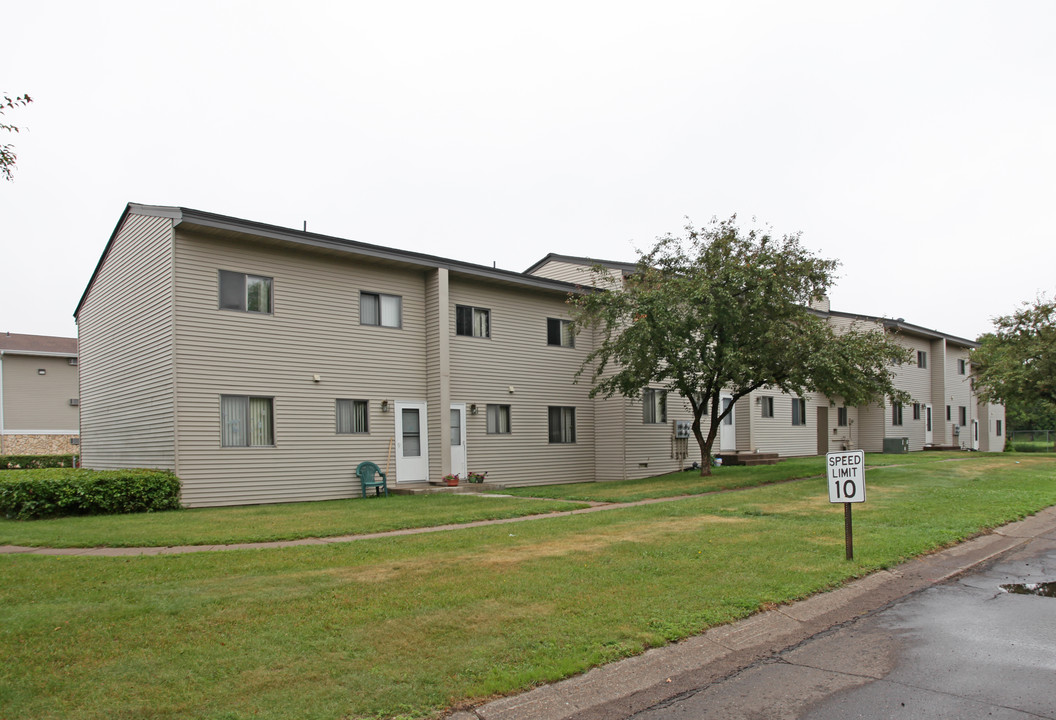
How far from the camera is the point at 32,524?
13.1 meters

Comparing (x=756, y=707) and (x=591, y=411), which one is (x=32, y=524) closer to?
(x=756, y=707)

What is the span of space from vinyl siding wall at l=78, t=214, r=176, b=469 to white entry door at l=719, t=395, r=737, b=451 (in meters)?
20.5

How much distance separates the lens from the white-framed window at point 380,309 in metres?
19.9

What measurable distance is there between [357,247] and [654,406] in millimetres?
11892

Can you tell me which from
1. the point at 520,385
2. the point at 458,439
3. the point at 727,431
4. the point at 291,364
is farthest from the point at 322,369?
the point at 727,431

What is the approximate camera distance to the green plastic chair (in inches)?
747

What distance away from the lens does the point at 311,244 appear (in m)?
18.2

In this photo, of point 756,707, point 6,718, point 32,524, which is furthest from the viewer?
point 32,524

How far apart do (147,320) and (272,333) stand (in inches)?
115

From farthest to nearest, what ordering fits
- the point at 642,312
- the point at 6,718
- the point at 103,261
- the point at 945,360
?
the point at 945,360 → the point at 103,261 → the point at 642,312 → the point at 6,718

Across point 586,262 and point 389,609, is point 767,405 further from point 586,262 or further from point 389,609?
point 389,609

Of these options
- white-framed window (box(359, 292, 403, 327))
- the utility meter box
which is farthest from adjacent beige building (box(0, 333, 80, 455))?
the utility meter box

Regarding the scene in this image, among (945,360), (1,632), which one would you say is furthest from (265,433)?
(945,360)

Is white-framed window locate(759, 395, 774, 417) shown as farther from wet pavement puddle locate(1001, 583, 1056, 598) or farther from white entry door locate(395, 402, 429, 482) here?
wet pavement puddle locate(1001, 583, 1056, 598)
